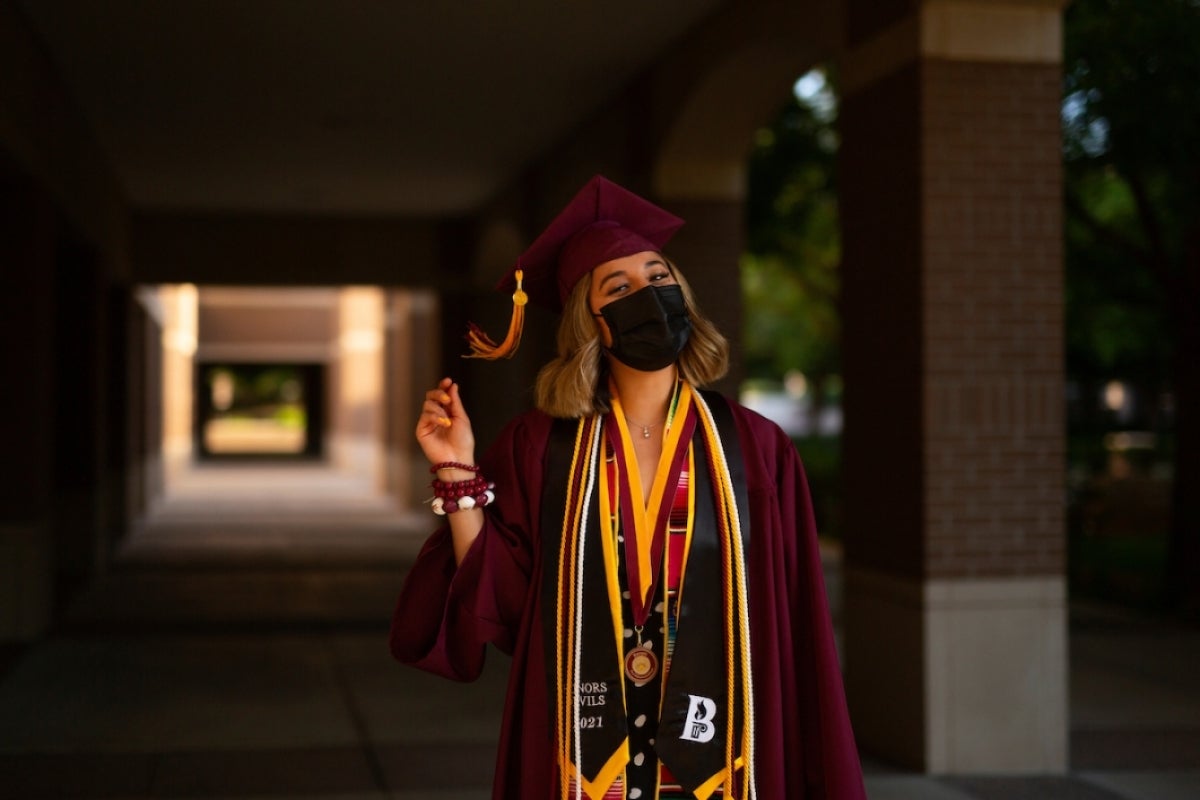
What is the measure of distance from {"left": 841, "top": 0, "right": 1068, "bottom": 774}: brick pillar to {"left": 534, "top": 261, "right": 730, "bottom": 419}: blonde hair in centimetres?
335

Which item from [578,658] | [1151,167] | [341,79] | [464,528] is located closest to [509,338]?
[464,528]

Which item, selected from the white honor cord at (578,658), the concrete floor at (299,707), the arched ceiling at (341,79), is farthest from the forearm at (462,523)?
the arched ceiling at (341,79)

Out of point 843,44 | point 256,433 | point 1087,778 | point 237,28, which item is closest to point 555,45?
point 237,28

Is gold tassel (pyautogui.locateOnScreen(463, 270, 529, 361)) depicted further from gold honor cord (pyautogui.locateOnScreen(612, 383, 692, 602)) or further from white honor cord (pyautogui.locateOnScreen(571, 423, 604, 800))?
white honor cord (pyautogui.locateOnScreen(571, 423, 604, 800))

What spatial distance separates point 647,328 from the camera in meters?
2.89

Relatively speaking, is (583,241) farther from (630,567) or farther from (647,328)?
(630,567)

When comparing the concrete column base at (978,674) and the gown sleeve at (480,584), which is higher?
the gown sleeve at (480,584)

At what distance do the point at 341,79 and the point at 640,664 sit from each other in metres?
8.41

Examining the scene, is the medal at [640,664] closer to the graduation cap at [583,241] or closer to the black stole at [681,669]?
the black stole at [681,669]

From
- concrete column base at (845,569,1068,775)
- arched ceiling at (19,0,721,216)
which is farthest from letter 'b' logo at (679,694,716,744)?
arched ceiling at (19,0,721,216)

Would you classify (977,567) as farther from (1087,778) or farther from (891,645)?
(1087,778)

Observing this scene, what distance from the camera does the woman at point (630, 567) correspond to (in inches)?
112

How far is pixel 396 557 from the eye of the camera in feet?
52.1

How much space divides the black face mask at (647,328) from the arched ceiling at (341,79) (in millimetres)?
6067
